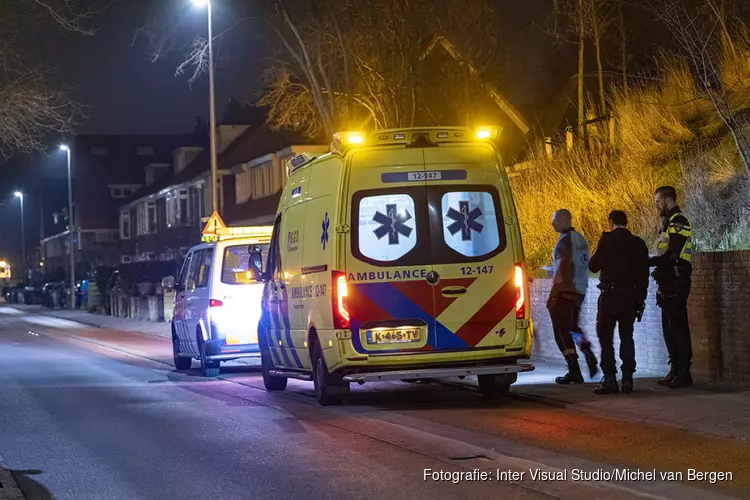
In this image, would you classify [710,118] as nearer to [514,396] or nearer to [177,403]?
Answer: [514,396]

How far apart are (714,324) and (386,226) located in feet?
14.0

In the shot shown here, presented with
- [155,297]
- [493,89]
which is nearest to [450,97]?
[493,89]

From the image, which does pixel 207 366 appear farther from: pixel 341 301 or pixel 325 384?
pixel 341 301

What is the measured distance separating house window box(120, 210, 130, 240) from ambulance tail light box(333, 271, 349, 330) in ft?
255

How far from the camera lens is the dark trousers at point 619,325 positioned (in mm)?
12570

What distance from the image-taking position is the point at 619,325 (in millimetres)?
12672

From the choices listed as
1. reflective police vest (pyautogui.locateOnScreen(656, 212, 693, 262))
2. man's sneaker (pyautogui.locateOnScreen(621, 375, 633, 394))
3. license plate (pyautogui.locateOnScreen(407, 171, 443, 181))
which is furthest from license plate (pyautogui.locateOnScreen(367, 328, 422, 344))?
reflective police vest (pyautogui.locateOnScreen(656, 212, 693, 262))

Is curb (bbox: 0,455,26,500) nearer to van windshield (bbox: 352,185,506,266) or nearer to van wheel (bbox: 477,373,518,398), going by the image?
van windshield (bbox: 352,185,506,266)

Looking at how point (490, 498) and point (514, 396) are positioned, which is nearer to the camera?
point (490, 498)

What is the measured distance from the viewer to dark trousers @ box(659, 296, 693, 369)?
12648mm

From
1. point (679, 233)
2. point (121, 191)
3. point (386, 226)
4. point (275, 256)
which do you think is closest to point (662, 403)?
point (679, 233)

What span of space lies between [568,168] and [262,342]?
9.02 metres

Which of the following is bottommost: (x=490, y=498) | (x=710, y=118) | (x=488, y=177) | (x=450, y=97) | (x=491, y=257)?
(x=490, y=498)

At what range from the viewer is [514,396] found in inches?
526
